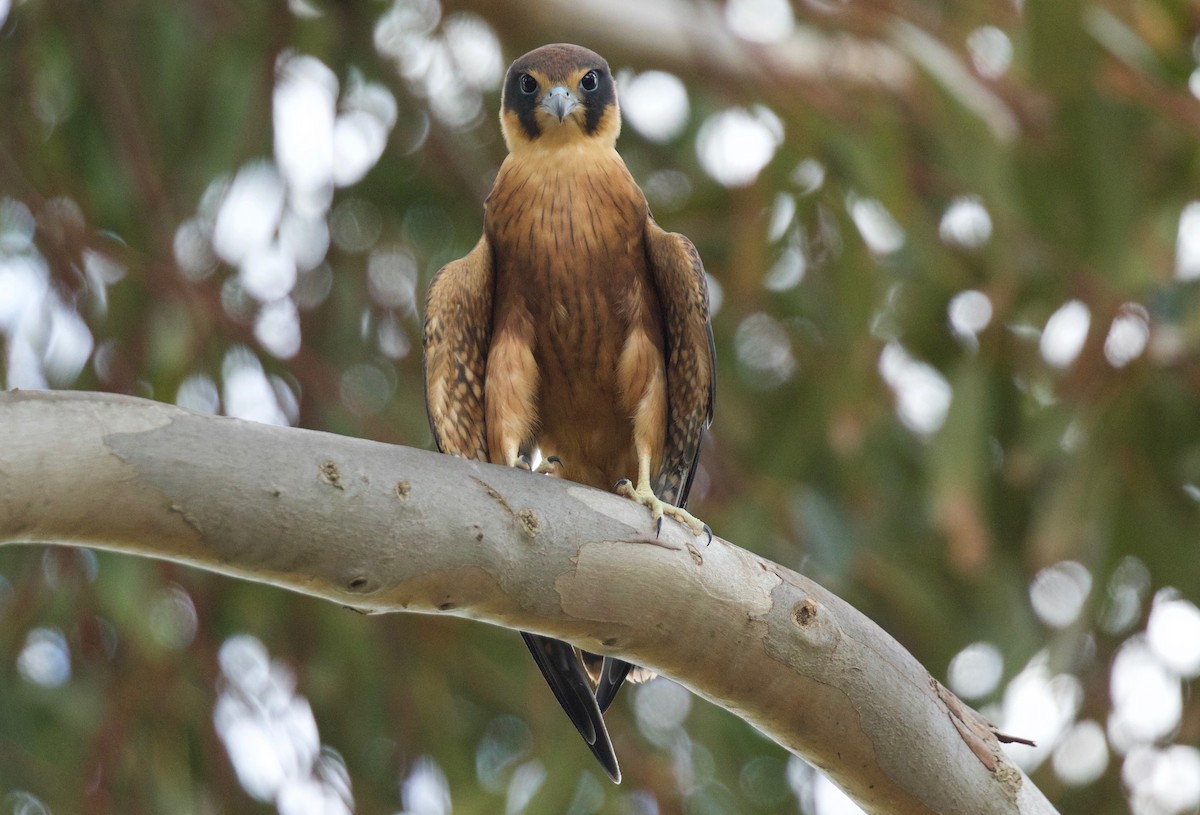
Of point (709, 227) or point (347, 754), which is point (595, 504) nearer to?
point (709, 227)

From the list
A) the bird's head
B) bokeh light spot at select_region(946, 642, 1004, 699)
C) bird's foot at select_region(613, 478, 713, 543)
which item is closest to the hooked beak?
the bird's head

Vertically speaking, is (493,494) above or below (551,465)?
above

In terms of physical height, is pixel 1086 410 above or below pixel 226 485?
below

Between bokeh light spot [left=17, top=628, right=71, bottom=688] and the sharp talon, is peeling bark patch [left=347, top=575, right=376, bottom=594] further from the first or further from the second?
bokeh light spot [left=17, top=628, right=71, bottom=688]

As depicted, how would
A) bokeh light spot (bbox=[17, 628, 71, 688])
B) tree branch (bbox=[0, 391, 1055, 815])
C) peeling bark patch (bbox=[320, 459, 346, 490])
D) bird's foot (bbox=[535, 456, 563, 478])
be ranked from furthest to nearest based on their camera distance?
bokeh light spot (bbox=[17, 628, 71, 688]) → bird's foot (bbox=[535, 456, 563, 478]) → peeling bark patch (bbox=[320, 459, 346, 490]) → tree branch (bbox=[0, 391, 1055, 815])

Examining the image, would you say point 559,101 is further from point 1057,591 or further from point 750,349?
point 1057,591

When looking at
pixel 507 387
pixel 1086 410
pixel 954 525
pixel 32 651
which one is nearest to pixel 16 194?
pixel 32 651

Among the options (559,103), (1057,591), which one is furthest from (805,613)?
(1057,591)

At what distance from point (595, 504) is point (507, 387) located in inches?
36.7

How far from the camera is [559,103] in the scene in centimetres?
311

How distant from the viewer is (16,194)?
4.38 m

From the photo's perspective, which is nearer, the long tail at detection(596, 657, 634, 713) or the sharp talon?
the long tail at detection(596, 657, 634, 713)

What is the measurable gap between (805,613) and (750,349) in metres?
3.44

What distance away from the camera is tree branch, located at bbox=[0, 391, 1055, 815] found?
164cm
